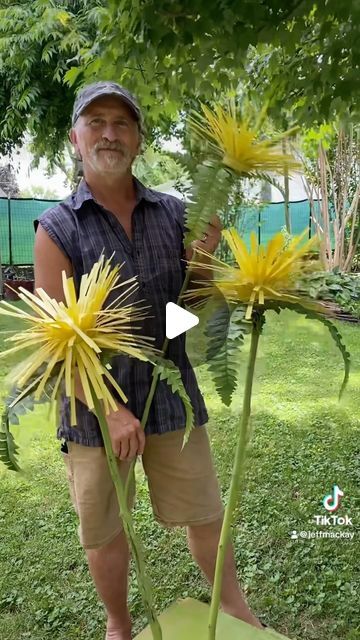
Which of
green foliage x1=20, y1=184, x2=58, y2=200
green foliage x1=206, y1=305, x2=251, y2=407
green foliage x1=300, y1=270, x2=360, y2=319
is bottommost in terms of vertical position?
green foliage x1=206, y1=305, x2=251, y2=407

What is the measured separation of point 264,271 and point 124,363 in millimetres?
447

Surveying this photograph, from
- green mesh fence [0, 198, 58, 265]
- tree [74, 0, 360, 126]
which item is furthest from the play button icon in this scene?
green mesh fence [0, 198, 58, 265]

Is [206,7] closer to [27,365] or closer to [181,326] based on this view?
[181,326]

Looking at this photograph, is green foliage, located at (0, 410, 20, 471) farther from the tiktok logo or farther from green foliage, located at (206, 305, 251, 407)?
the tiktok logo

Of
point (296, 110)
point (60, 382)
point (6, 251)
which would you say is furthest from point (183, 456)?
point (6, 251)

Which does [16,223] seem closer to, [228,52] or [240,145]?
[228,52]

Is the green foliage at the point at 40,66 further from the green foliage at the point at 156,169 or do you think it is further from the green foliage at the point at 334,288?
the green foliage at the point at 334,288

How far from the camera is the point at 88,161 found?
3.56 feet

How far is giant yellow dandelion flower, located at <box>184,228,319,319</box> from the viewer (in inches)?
31.0

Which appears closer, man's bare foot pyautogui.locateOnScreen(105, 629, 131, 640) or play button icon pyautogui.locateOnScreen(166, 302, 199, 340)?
play button icon pyautogui.locateOnScreen(166, 302, 199, 340)

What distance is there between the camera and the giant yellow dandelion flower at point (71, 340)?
0.71 metres

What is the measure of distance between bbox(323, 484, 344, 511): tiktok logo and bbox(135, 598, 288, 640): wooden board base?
1.18 metres

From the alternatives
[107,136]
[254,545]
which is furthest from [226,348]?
[254,545]

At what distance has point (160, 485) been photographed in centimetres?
131
